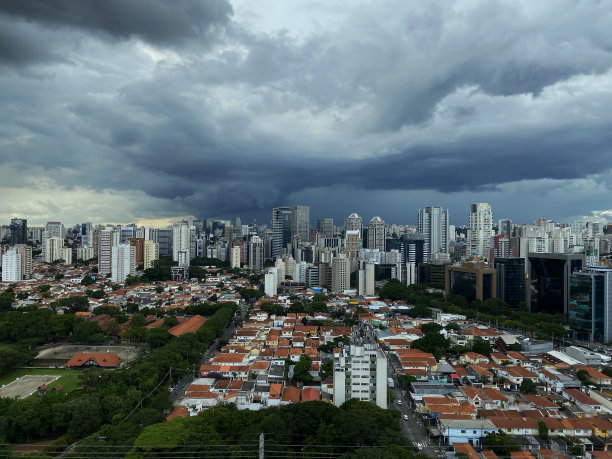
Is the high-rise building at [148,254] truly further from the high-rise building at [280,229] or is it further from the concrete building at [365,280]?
the concrete building at [365,280]

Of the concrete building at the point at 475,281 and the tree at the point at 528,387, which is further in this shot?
the concrete building at the point at 475,281

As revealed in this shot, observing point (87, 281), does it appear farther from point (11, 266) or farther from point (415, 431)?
point (415, 431)

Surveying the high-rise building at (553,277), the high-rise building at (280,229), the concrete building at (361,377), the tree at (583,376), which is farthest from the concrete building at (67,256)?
the tree at (583,376)

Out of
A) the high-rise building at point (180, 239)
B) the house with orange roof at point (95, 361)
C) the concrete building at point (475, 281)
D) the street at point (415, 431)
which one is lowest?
the street at point (415, 431)

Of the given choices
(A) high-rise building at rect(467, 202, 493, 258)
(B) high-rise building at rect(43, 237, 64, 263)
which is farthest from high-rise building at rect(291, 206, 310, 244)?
(B) high-rise building at rect(43, 237, 64, 263)

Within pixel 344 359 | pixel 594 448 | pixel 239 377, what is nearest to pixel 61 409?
pixel 239 377

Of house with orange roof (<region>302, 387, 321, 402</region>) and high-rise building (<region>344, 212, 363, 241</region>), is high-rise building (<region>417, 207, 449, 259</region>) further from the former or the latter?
house with orange roof (<region>302, 387, 321, 402</region>)
